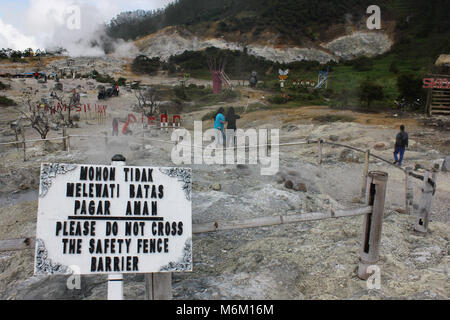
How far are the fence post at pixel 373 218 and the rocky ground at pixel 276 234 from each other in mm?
272

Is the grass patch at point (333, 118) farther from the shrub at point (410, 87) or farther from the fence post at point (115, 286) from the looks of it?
the fence post at point (115, 286)

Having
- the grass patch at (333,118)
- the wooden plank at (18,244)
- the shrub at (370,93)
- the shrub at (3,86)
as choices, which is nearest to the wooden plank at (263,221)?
the wooden plank at (18,244)

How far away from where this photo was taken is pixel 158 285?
242 centimetres

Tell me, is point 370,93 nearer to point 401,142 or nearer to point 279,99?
point 279,99

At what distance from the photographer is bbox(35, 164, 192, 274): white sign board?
7.32ft

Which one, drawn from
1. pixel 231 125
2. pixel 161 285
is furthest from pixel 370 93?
pixel 161 285

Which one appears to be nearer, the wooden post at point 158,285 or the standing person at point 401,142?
the wooden post at point 158,285

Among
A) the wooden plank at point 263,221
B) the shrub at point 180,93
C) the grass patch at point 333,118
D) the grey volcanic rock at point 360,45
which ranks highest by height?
the grey volcanic rock at point 360,45

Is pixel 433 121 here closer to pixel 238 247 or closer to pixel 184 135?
pixel 184 135

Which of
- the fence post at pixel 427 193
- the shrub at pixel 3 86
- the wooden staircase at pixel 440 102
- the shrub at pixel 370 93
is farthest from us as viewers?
the shrub at pixel 3 86

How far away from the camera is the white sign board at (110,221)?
2.23 meters

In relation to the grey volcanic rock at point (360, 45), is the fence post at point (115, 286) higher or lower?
lower

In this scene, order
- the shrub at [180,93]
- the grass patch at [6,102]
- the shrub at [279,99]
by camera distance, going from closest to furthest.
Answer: the grass patch at [6,102], the shrub at [279,99], the shrub at [180,93]

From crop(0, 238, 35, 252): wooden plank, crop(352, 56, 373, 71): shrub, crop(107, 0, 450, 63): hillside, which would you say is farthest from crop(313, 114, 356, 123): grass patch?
crop(107, 0, 450, 63): hillside
